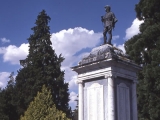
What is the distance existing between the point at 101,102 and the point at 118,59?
1454 millimetres

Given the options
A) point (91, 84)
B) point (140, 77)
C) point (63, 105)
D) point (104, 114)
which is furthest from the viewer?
point (63, 105)

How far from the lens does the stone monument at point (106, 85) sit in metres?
8.70

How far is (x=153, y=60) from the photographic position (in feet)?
61.1

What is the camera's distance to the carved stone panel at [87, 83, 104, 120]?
880cm

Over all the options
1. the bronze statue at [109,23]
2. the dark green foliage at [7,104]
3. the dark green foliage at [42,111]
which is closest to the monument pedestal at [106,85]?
the bronze statue at [109,23]

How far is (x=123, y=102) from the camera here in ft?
29.5

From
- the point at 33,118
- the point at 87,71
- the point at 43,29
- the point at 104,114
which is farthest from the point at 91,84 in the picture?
the point at 43,29

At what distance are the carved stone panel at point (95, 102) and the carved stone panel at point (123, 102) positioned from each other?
540mm

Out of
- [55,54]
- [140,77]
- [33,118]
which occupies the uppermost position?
[55,54]

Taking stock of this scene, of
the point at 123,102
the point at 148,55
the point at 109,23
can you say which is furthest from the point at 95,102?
the point at 148,55

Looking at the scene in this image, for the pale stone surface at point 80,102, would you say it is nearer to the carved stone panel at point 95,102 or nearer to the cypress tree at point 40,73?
the carved stone panel at point 95,102

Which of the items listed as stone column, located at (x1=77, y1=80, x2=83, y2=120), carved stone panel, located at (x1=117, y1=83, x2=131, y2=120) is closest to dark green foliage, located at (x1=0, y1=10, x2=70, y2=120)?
stone column, located at (x1=77, y1=80, x2=83, y2=120)

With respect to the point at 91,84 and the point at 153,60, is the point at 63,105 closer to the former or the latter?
the point at 153,60

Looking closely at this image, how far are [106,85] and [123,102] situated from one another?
795 mm
